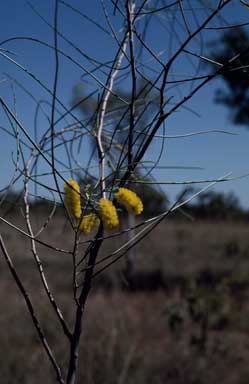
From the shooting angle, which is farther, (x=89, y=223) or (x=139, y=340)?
(x=139, y=340)

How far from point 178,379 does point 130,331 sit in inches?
50.9

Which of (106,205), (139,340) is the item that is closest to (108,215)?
(106,205)

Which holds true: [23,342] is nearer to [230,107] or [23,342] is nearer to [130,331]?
[130,331]

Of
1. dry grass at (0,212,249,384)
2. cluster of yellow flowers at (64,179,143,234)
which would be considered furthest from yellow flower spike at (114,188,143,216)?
dry grass at (0,212,249,384)

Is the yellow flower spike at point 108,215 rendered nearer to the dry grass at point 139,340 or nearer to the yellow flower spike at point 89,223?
the yellow flower spike at point 89,223

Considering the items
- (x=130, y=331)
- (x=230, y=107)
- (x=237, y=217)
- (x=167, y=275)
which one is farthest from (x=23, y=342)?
(x=237, y=217)

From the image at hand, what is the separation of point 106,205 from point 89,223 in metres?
0.05

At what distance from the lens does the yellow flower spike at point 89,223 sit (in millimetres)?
619

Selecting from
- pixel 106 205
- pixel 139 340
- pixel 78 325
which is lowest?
pixel 139 340

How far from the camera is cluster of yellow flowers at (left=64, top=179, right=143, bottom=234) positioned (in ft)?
1.88

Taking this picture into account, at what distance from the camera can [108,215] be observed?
1.89 ft

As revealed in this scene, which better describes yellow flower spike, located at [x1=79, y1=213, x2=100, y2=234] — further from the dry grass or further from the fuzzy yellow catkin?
the dry grass

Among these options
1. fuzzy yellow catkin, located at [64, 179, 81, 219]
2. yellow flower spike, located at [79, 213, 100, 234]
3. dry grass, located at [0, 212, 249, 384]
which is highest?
fuzzy yellow catkin, located at [64, 179, 81, 219]

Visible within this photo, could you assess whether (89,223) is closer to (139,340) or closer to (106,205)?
(106,205)
